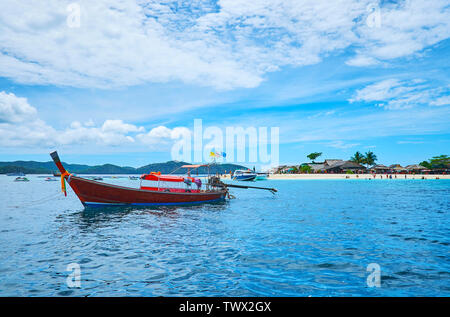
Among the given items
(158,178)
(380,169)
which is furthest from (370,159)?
(158,178)

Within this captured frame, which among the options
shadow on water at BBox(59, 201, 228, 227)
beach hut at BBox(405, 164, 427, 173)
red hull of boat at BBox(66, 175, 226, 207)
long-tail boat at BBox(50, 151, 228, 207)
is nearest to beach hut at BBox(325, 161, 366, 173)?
beach hut at BBox(405, 164, 427, 173)

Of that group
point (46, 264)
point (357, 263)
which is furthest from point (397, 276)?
point (46, 264)

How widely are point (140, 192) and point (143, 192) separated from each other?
0.29 metres

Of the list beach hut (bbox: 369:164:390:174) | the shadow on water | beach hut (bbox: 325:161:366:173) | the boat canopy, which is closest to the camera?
the shadow on water

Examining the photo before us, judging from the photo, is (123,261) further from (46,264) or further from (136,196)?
(136,196)

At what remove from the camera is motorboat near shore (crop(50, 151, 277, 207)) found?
25767 millimetres

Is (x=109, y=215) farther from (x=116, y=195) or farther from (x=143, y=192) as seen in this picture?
(x=143, y=192)

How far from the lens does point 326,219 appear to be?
2128 centimetres

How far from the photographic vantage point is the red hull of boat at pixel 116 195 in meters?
25.8

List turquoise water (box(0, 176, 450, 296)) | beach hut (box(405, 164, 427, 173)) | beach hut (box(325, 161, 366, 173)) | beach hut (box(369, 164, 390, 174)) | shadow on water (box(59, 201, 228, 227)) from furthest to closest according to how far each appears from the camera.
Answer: beach hut (box(325, 161, 366, 173)), beach hut (box(369, 164, 390, 174)), beach hut (box(405, 164, 427, 173)), shadow on water (box(59, 201, 228, 227)), turquoise water (box(0, 176, 450, 296))

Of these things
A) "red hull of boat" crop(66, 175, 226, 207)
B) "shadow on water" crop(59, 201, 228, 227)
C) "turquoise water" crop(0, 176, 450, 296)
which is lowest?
"shadow on water" crop(59, 201, 228, 227)

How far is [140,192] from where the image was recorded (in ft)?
91.1

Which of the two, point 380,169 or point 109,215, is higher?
point 380,169

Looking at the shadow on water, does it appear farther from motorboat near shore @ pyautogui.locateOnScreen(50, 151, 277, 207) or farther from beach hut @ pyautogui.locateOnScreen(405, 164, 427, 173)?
beach hut @ pyautogui.locateOnScreen(405, 164, 427, 173)
